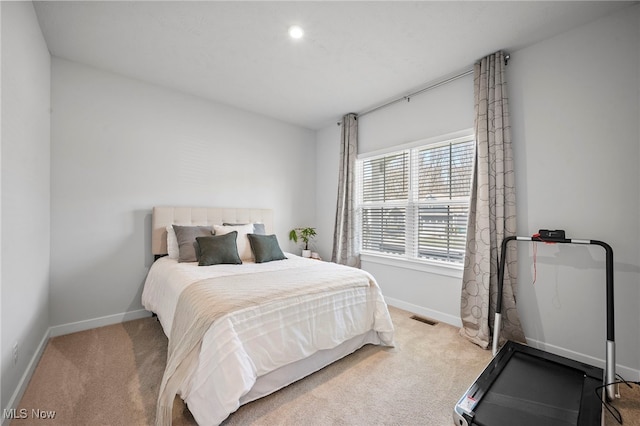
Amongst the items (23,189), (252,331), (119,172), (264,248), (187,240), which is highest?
(119,172)

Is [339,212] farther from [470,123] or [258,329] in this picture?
[258,329]

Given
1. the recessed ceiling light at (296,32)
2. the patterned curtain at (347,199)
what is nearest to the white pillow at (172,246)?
the patterned curtain at (347,199)

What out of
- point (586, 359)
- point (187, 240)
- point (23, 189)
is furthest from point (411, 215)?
point (23, 189)

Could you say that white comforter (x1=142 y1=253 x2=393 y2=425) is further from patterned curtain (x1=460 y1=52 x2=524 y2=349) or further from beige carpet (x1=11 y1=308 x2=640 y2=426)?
patterned curtain (x1=460 y1=52 x2=524 y2=349)

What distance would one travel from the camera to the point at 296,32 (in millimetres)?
2293

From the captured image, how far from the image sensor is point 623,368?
2025 mm

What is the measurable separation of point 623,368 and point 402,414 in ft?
5.90

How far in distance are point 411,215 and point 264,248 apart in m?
1.88

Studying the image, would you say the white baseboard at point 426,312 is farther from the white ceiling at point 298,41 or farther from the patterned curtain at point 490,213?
the white ceiling at point 298,41

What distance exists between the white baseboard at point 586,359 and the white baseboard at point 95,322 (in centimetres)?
401

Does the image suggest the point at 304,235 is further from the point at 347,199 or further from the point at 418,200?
the point at 418,200

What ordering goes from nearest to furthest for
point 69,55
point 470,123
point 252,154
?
point 69,55, point 470,123, point 252,154

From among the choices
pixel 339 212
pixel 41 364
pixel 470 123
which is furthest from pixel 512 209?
pixel 41 364

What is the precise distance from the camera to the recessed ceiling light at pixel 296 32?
2.25 m
